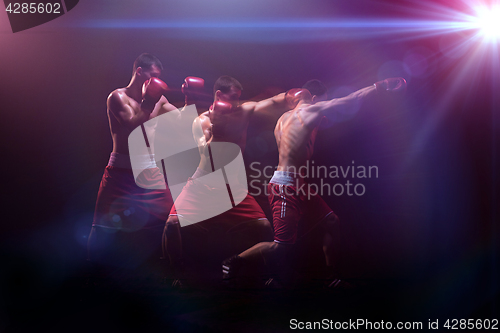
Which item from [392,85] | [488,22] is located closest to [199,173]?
[392,85]

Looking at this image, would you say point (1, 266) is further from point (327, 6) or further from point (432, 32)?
point (432, 32)

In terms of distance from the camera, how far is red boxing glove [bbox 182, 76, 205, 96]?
2682 millimetres

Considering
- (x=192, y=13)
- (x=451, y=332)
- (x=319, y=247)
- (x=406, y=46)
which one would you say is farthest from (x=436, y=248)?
(x=192, y=13)

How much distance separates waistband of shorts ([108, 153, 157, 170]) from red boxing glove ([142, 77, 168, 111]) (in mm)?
436

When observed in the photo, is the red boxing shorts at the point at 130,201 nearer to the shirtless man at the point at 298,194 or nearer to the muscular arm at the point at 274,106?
the shirtless man at the point at 298,194

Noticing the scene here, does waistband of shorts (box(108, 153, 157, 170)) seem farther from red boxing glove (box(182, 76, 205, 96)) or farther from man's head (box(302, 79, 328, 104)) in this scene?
man's head (box(302, 79, 328, 104))

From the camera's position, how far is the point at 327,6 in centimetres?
280

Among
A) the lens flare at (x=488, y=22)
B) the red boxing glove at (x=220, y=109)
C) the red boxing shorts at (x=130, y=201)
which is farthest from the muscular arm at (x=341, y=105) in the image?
the red boxing shorts at (x=130, y=201)

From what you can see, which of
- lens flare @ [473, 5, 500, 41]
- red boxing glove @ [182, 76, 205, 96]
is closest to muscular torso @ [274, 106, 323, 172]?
red boxing glove @ [182, 76, 205, 96]

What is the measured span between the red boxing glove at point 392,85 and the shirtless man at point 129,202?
1.82 metres

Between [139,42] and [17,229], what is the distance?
80.5 inches

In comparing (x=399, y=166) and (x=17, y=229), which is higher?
(x=399, y=166)

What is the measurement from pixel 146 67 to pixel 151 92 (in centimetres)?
26

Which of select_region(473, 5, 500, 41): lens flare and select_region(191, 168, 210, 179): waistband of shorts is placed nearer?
select_region(191, 168, 210, 179): waistband of shorts
